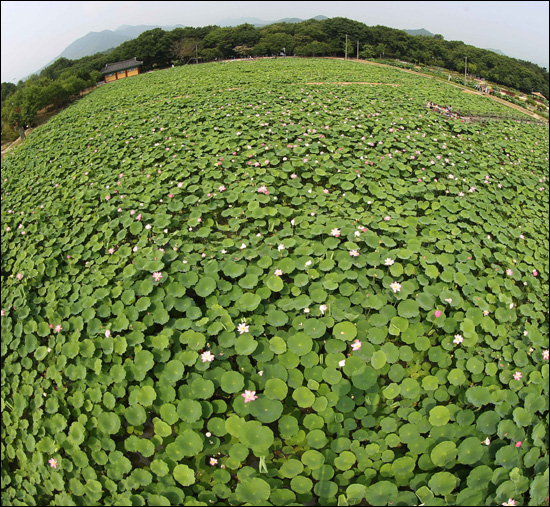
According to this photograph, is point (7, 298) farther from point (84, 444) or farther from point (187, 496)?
point (187, 496)

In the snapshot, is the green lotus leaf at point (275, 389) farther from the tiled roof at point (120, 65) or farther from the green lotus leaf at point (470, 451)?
the tiled roof at point (120, 65)

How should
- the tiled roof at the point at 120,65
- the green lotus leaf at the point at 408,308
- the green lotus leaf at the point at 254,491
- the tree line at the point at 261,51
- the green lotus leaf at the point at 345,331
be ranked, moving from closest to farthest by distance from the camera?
1. the green lotus leaf at the point at 254,491
2. the green lotus leaf at the point at 345,331
3. the green lotus leaf at the point at 408,308
4. the tree line at the point at 261,51
5. the tiled roof at the point at 120,65

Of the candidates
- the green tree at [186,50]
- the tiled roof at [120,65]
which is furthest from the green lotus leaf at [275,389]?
the green tree at [186,50]

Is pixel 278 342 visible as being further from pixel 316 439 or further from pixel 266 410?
pixel 316 439

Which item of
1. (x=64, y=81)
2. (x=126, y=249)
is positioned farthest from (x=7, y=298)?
(x=64, y=81)

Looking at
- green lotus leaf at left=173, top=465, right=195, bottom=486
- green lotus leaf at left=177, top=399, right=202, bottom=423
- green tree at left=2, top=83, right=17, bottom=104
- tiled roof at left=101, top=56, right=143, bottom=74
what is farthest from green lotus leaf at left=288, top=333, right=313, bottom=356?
green tree at left=2, top=83, right=17, bottom=104

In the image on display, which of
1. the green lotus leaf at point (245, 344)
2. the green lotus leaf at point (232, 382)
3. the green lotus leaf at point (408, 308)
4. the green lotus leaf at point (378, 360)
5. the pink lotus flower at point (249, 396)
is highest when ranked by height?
the green lotus leaf at point (408, 308)
